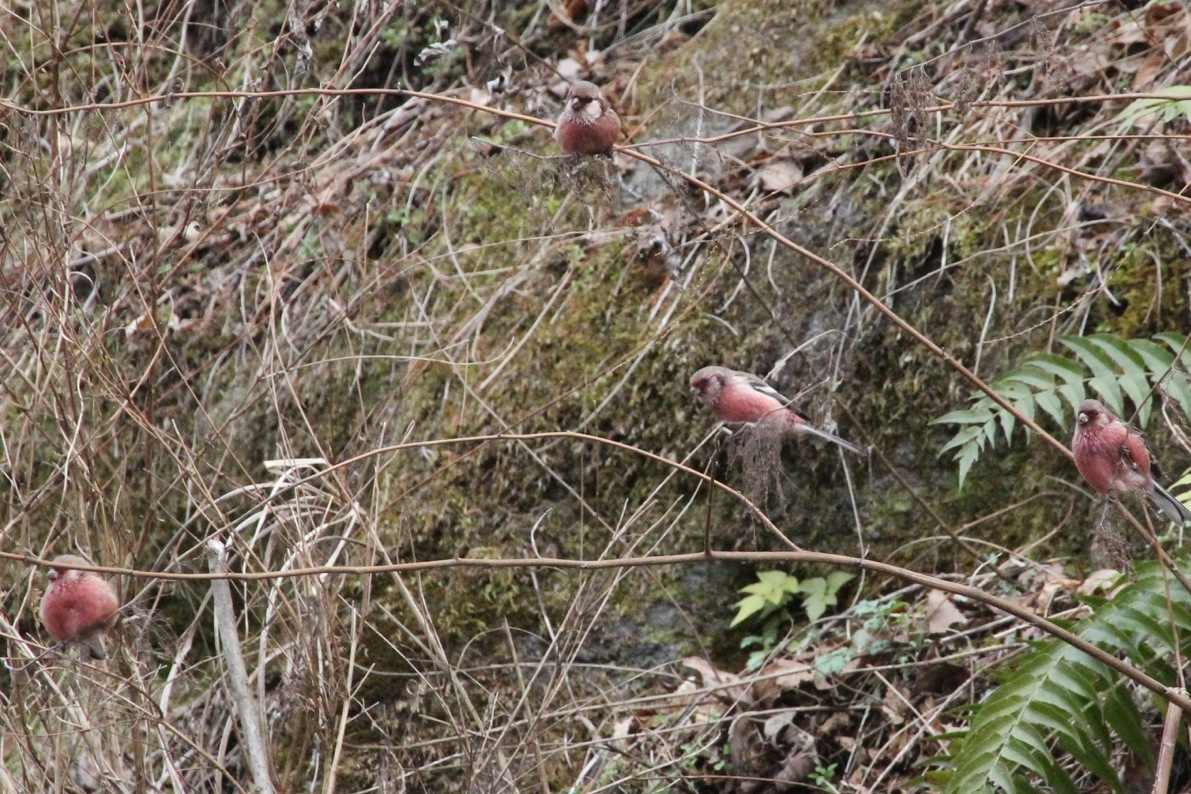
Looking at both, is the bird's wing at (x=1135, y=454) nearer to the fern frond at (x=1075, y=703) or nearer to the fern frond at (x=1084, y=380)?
the fern frond at (x=1075, y=703)

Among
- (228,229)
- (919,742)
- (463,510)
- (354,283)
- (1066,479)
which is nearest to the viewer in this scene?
(919,742)

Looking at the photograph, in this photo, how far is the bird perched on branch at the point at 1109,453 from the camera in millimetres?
2719

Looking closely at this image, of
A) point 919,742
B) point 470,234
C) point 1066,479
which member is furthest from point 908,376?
point 470,234

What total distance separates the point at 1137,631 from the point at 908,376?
1.65 metres

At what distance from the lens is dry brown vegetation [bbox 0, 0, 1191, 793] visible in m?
3.77

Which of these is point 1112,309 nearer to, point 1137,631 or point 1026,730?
point 1137,631

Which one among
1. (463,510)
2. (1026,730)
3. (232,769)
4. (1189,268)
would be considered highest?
(1189,268)

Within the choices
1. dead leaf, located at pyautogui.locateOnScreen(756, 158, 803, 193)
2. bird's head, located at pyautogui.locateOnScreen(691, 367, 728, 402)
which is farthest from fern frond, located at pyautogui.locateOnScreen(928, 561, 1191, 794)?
dead leaf, located at pyautogui.locateOnScreen(756, 158, 803, 193)

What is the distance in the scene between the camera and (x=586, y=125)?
2.82 m

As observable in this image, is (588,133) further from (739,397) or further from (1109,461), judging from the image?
(1109,461)

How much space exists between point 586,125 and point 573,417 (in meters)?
2.22

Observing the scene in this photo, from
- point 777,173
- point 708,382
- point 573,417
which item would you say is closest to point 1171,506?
point 708,382

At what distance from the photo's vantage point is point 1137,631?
9.87 ft

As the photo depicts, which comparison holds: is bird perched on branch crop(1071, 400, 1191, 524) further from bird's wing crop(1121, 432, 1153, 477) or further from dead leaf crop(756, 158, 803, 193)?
dead leaf crop(756, 158, 803, 193)
